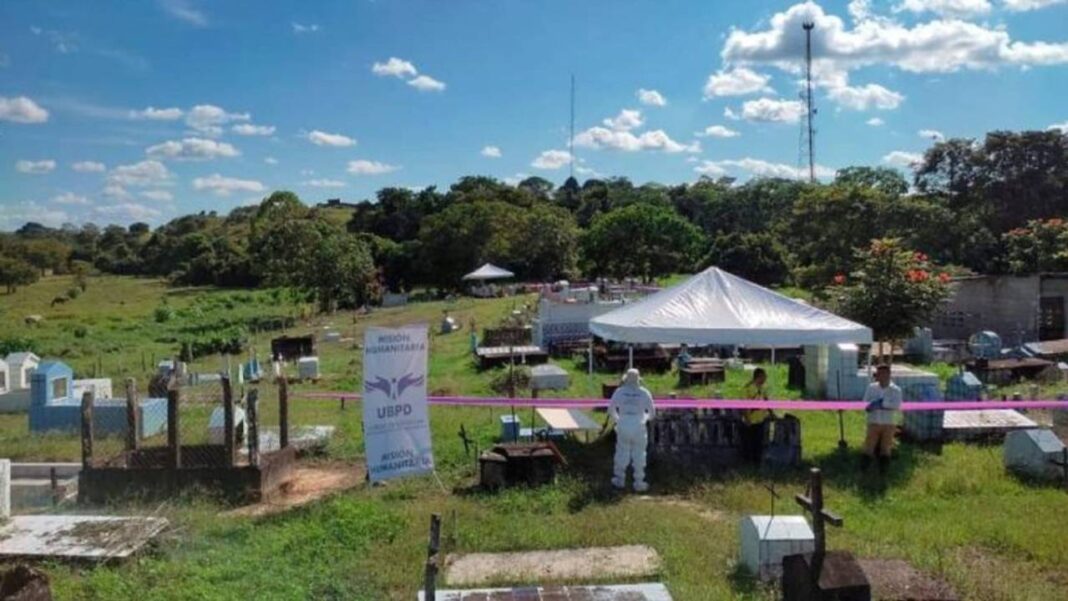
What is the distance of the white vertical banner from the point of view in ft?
32.0

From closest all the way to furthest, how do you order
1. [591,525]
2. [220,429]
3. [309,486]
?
[591,525]
[309,486]
[220,429]

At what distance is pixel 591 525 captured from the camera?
9.27 meters

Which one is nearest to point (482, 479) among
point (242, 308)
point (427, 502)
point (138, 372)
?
point (427, 502)

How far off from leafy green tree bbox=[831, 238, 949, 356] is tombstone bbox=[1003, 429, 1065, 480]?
812cm

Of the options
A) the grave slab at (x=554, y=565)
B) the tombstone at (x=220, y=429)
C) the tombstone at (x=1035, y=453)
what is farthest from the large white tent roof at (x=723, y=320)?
the tombstone at (x=220, y=429)

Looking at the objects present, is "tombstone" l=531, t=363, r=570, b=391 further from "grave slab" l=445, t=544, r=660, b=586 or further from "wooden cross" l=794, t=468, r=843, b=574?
"wooden cross" l=794, t=468, r=843, b=574

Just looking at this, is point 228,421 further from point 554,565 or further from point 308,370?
point 308,370

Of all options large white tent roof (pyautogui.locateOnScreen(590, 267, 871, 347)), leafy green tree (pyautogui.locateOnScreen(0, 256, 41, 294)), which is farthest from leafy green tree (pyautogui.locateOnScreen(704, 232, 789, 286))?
leafy green tree (pyautogui.locateOnScreen(0, 256, 41, 294))

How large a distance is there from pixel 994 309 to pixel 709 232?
5479cm

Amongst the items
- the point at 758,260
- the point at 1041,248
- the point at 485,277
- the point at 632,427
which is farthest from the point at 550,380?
the point at 758,260

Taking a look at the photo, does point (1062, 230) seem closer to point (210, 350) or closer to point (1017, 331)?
point (1017, 331)

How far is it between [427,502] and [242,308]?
54.6 m

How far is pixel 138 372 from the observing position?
29.3 metres

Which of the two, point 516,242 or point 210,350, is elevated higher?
point 516,242
